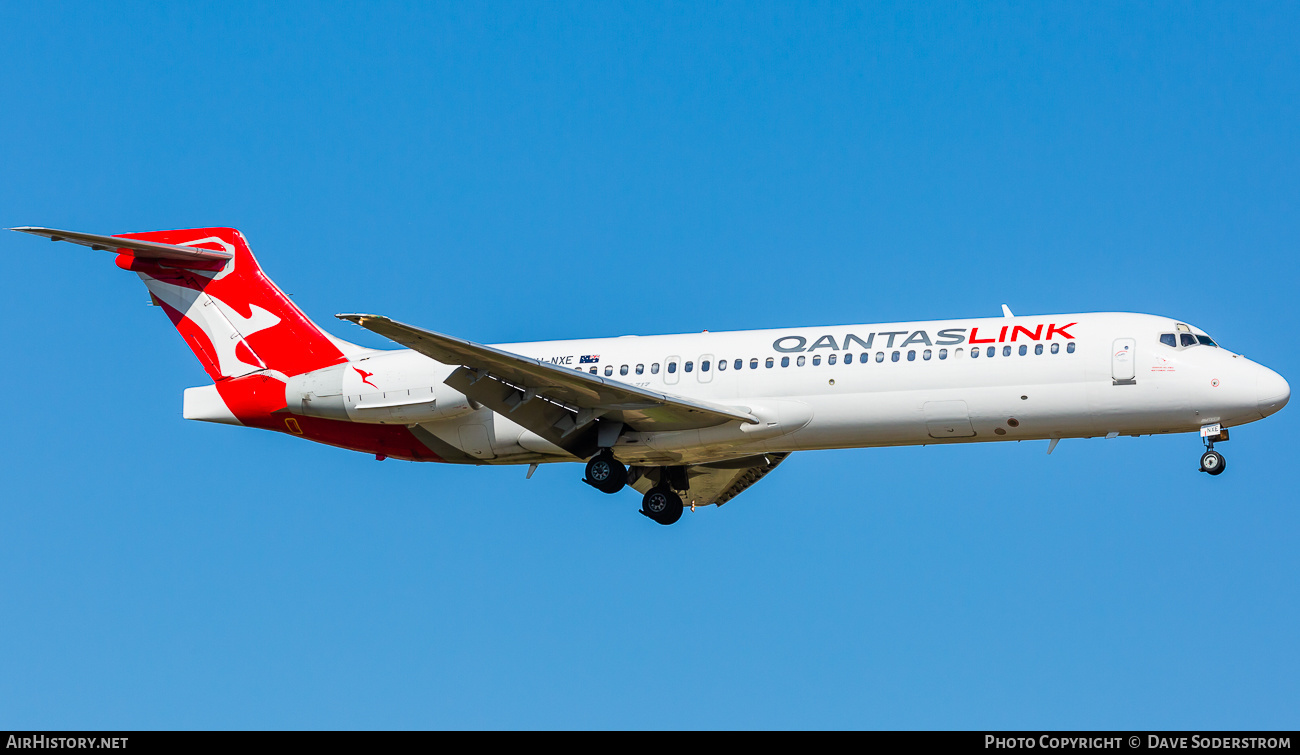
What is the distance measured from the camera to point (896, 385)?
2538 centimetres

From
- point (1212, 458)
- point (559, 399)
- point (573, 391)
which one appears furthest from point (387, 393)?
point (1212, 458)

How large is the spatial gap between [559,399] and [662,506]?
4308 mm

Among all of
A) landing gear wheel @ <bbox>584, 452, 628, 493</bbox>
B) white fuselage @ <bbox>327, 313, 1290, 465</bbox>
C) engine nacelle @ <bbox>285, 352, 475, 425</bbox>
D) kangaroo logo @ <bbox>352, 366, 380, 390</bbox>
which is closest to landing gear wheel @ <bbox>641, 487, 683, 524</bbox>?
white fuselage @ <bbox>327, 313, 1290, 465</bbox>

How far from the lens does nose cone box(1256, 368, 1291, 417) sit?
2412 centimetres

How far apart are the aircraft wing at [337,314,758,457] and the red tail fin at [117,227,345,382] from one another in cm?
432

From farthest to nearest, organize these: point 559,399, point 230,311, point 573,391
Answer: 1. point 230,311
2. point 559,399
3. point 573,391

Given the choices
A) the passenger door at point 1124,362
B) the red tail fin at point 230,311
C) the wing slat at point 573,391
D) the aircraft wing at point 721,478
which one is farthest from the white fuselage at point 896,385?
the aircraft wing at point 721,478

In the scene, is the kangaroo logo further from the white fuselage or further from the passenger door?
the passenger door

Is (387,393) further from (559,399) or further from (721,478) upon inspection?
(721,478)

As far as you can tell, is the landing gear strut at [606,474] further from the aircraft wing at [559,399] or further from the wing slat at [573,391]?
the wing slat at [573,391]

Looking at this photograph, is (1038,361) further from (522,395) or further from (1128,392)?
(522,395)

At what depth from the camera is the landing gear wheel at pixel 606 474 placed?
26906mm
